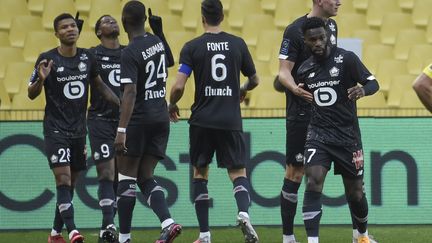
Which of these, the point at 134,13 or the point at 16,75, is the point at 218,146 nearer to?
the point at 134,13

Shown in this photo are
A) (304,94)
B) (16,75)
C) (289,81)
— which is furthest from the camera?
(16,75)

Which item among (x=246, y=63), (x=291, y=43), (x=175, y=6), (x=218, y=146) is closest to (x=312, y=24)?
(x=291, y=43)

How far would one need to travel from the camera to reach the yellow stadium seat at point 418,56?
15.9 m

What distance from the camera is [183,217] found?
11898 mm

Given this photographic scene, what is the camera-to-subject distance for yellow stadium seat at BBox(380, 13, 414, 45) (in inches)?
658

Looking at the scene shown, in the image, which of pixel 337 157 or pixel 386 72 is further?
pixel 386 72

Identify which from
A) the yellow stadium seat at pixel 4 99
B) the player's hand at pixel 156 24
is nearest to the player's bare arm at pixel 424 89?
the player's hand at pixel 156 24

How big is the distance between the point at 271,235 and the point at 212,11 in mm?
2904

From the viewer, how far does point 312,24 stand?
867 centimetres

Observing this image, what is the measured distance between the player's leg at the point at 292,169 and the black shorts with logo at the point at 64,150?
195cm

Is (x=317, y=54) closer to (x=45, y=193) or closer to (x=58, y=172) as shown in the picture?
(x=58, y=172)

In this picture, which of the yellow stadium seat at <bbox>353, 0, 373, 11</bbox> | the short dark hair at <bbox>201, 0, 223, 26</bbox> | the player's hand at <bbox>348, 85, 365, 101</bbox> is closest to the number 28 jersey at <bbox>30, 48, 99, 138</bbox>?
the short dark hair at <bbox>201, 0, 223, 26</bbox>

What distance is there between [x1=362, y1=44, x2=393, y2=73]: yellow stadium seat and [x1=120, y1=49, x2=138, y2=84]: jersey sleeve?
289 inches

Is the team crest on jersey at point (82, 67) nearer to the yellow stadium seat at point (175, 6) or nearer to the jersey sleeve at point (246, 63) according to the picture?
the jersey sleeve at point (246, 63)
